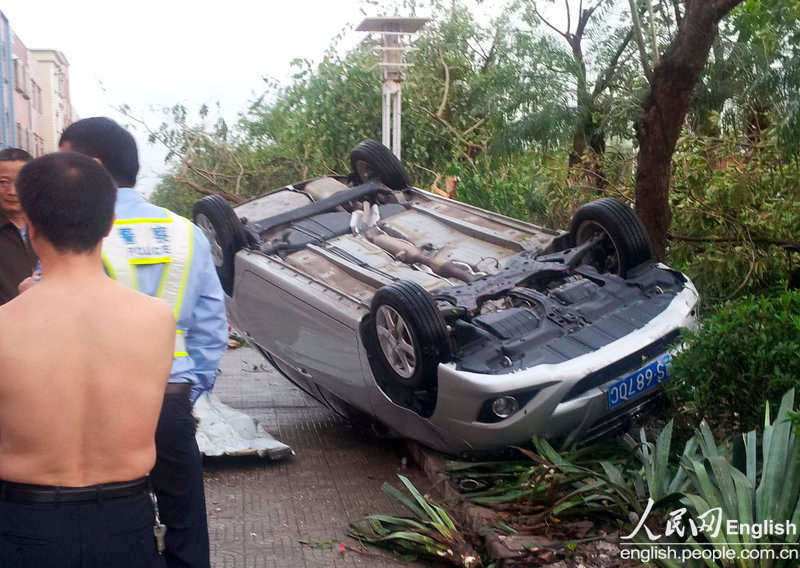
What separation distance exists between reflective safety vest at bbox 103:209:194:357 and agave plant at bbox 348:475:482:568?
183cm

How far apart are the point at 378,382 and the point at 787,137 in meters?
3.63

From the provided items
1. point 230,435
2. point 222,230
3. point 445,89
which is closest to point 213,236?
point 222,230

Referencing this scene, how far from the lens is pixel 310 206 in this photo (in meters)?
7.50

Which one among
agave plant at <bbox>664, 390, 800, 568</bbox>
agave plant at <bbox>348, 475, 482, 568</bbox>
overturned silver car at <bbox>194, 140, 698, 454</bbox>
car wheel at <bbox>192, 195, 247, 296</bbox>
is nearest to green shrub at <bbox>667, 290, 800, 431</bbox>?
agave plant at <bbox>664, 390, 800, 568</bbox>

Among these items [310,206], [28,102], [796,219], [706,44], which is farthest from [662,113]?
[28,102]

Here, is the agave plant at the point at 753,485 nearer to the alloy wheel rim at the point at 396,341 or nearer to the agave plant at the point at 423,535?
→ the agave plant at the point at 423,535

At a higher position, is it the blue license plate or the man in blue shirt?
the man in blue shirt

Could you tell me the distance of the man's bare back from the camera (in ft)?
7.22

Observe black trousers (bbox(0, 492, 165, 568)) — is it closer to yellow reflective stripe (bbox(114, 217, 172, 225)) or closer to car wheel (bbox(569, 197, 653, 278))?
yellow reflective stripe (bbox(114, 217, 172, 225))

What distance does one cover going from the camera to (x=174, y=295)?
10.5ft

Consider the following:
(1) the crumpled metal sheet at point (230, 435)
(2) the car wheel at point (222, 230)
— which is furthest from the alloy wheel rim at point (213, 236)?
(1) the crumpled metal sheet at point (230, 435)

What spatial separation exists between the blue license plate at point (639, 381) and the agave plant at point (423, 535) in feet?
3.85

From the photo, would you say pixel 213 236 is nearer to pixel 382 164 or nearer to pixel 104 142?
pixel 382 164

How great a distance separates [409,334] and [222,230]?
7.61ft
